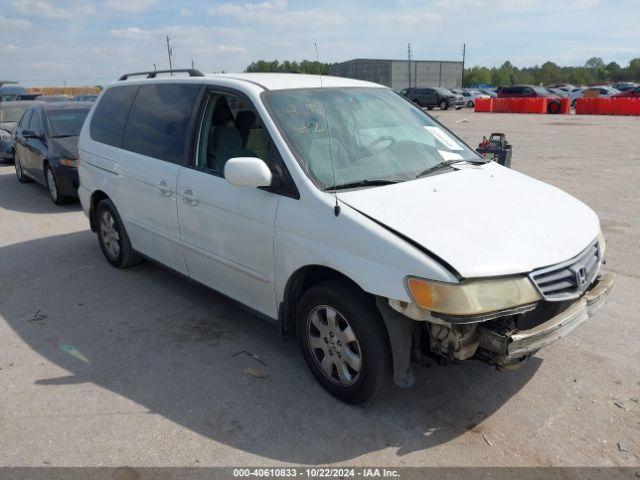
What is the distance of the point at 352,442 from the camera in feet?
9.99

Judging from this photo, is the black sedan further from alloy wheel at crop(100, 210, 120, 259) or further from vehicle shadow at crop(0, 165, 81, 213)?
alloy wheel at crop(100, 210, 120, 259)

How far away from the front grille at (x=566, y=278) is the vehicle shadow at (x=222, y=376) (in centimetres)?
86

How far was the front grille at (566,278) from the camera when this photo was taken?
283 centimetres

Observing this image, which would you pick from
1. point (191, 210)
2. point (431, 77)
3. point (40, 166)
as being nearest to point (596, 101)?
point (40, 166)

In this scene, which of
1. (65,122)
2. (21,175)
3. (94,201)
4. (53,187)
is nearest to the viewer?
(94,201)

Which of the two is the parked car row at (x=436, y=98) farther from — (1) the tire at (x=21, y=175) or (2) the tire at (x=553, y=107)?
(1) the tire at (x=21, y=175)

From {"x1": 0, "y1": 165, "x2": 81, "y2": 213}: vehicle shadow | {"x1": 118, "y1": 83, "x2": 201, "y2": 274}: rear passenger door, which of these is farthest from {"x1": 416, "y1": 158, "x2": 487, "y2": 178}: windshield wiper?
{"x1": 0, "y1": 165, "x2": 81, "y2": 213}: vehicle shadow

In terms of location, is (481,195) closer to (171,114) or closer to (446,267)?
(446,267)

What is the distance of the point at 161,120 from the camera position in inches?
186

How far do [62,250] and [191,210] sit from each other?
3.27 m

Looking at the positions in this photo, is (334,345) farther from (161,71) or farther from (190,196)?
(161,71)

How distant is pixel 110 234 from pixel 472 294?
14.0 ft

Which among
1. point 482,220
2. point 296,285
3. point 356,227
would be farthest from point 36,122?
point 482,220

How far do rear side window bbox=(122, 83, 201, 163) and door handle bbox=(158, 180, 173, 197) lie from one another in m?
0.18
